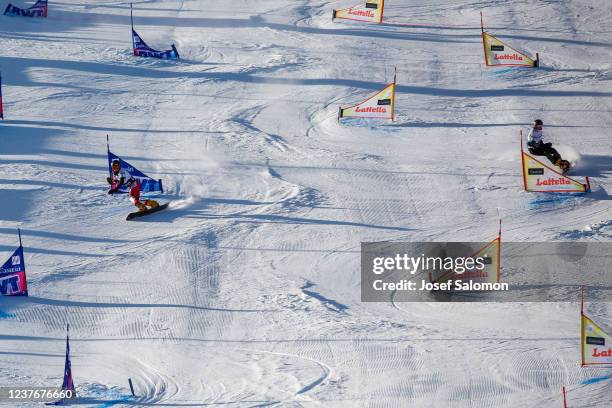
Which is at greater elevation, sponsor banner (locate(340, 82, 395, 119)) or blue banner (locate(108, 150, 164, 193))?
sponsor banner (locate(340, 82, 395, 119))

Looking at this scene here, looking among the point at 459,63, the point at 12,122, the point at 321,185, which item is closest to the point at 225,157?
the point at 321,185

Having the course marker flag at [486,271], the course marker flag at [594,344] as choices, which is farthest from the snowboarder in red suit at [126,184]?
the course marker flag at [594,344]

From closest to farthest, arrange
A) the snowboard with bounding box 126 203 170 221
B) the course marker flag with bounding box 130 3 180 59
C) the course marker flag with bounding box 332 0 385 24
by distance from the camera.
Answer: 1. the snowboard with bounding box 126 203 170 221
2. the course marker flag with bounding box 130 3 180 59
3. the course marker flag with bounding box 332 0 385 24

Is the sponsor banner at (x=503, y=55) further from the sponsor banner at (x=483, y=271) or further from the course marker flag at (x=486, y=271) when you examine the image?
the course marker flag at (x=486, y=271)

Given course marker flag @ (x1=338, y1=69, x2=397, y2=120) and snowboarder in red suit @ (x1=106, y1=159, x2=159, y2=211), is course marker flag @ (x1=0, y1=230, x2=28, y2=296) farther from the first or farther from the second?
course marker flag @ (x1=338, y1=69, x2=397, y2=120)

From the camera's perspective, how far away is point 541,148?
1781cm

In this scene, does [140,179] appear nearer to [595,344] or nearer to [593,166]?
[593,166]

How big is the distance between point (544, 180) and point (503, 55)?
5431 mm

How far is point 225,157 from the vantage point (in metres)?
18.4

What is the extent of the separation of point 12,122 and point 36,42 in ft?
15.1

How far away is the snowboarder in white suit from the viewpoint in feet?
57.8

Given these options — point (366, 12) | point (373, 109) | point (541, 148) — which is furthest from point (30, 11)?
point (541, 148)

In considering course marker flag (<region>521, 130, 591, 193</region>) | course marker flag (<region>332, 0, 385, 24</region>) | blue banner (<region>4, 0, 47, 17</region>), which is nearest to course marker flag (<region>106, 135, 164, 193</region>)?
course marker flag (<region>521, 130, 591, 193</region>)

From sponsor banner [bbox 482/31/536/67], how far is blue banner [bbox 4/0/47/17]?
10.4 metres
